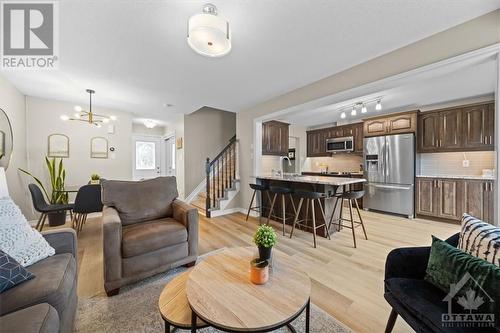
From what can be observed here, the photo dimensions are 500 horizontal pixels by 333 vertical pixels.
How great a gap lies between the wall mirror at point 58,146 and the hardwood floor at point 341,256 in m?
1.49

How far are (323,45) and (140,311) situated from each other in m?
3.00

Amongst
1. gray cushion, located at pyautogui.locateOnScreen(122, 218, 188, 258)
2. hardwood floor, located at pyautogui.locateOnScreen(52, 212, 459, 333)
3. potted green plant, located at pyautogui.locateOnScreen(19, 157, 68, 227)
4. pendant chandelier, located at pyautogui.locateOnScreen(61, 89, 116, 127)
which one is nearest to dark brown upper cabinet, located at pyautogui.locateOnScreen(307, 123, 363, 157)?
hardwood floor, located at pyautogui.locateOnScreen(52, 212, 459, 333)

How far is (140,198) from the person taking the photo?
2.33 m

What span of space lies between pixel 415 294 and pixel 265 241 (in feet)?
2.75

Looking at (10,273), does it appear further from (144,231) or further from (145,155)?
(145,155)

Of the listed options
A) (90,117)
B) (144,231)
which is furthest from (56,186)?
(144,231)

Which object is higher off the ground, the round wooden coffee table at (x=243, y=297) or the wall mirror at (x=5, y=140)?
the wall mirror at (x=5, y=140)

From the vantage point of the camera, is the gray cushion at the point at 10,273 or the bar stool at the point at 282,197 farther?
the bar stool at the point at 282,197

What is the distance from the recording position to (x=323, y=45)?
212cm

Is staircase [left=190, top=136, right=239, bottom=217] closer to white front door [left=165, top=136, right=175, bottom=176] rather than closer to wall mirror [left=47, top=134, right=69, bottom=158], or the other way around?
white front door [left=165, top=136, right=175, bottom=176]

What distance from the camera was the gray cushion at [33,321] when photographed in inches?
29.5

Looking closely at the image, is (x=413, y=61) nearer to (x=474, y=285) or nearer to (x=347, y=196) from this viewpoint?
(x=347, y=196)

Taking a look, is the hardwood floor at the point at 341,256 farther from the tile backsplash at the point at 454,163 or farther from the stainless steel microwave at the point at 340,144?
the stainless steel microwave at the point at 340,144

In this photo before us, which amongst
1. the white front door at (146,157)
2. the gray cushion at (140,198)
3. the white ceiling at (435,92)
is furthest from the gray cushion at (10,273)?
the white front door at (146,157)
